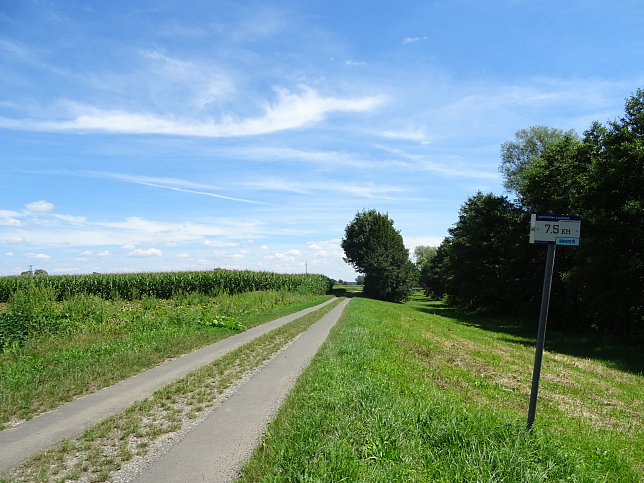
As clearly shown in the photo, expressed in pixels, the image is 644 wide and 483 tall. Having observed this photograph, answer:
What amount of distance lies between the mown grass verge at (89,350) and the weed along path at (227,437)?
3.18m

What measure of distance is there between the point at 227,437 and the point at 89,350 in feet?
26.6

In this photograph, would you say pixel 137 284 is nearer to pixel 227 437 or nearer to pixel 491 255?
pixel 227 437

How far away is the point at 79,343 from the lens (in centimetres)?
1270

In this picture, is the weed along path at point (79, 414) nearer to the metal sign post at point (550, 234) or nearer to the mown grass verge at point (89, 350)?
the mown grass verge at point (89, 350)

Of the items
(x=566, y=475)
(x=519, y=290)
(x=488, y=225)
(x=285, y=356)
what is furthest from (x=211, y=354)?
(x=488, y=225)

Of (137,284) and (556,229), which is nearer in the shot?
(556,229)

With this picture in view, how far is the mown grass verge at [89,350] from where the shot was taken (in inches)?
291

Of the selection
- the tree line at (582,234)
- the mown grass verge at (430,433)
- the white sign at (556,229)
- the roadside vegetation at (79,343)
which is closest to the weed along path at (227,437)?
the mown grass verge at (430,433)

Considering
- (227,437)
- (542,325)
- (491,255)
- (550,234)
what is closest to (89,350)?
(227,437)

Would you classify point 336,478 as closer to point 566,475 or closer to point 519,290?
point 566,475

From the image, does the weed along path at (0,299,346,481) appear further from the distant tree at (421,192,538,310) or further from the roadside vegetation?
the distant tree at (421,192,538,310)

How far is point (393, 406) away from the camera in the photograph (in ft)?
17.9

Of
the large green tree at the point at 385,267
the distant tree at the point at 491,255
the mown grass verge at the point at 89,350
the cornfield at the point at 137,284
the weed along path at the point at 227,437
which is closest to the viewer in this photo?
the weed along path at the point at 227,437

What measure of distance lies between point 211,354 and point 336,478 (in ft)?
28.6
